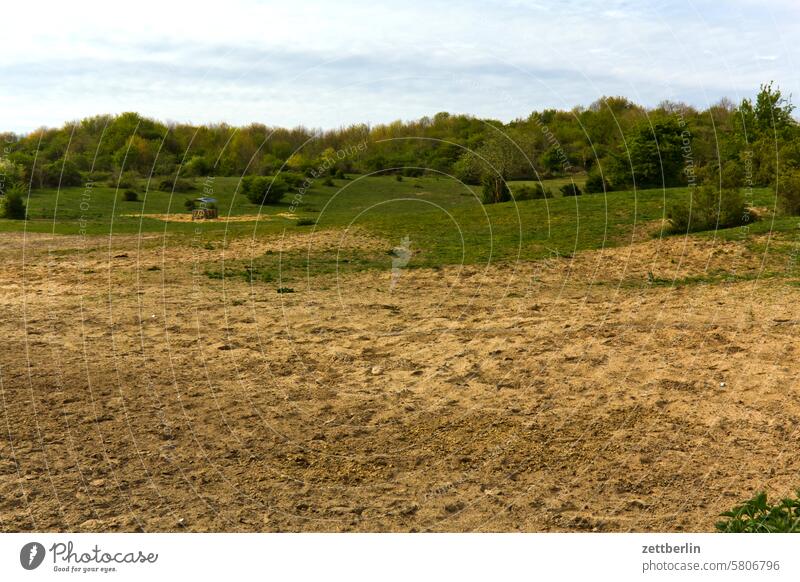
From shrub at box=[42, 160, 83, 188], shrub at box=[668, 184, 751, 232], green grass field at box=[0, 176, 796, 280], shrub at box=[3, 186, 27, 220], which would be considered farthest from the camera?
shrub at box=[42, 160, 83, 188]

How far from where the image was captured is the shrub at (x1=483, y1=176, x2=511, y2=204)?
22.4m

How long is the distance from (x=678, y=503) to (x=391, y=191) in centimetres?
1804

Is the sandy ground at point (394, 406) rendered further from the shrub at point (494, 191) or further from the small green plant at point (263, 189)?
the small green plant at point (263, 189)

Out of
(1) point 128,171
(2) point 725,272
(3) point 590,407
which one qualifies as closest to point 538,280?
(2) point 725,272

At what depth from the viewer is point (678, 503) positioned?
6.04m

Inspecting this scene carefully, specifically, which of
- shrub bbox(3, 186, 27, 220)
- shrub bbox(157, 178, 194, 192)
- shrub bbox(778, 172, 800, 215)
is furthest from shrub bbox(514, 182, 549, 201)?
shrub bbox(3, 186, 27, 220)

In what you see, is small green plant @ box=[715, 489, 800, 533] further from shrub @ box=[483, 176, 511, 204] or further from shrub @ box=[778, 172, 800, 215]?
shrub @ box=[483, 176, 511, 204]

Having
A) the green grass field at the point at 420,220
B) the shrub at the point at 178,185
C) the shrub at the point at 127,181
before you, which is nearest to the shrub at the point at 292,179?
the green grass field at the point at 420,220

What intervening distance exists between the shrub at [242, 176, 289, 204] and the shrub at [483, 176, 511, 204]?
6.18 m

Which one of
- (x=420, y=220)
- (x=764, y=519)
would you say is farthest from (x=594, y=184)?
(x=764, y=519)

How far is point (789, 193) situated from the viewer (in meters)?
17.7

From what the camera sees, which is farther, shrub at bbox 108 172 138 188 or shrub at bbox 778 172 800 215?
shrub at bbox 108 172 138 188

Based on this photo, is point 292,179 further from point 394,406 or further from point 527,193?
point 394,406

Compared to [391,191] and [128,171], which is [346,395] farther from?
[128,171]
